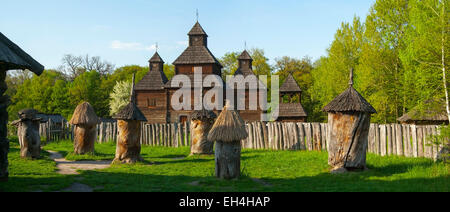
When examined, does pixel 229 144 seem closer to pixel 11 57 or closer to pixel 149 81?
pixel 11 57

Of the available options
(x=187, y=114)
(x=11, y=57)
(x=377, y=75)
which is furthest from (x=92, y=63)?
(x=11, y=57)

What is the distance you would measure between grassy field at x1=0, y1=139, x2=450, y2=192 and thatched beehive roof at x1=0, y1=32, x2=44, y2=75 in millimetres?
2550

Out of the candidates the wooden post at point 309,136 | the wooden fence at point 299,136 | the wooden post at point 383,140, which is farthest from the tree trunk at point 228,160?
the wooden post at point 309,136

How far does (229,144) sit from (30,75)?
64777 mm

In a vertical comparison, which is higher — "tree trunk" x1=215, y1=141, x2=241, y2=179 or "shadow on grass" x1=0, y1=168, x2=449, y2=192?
"tree trunk" x1=215, y1=141, x2=241, y2=179

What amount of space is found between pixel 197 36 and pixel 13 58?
31075mm

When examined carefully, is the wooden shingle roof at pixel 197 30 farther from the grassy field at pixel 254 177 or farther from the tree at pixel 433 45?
the grassy field at pixel 254 177

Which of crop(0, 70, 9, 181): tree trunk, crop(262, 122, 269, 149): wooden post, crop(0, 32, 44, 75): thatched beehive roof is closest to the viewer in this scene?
crop(0, 32, 44, 75): thatched beehive roof

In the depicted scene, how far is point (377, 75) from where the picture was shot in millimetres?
26656

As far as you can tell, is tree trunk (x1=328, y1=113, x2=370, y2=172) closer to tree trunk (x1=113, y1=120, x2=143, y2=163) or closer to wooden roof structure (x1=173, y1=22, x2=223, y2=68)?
tree trunk (x1=113, y1=120, x2=143, y2=163)

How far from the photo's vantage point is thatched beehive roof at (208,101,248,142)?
9.15 m

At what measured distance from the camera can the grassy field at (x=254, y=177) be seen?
821 centimetres

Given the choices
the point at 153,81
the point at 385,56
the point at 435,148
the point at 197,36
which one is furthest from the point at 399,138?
the point at 153,81

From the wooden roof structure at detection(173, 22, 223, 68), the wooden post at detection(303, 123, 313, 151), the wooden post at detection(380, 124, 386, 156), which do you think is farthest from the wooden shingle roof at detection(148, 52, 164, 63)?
the wooden post at detection(380, 124, 386, 156)
